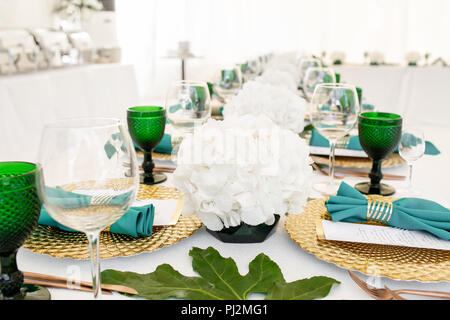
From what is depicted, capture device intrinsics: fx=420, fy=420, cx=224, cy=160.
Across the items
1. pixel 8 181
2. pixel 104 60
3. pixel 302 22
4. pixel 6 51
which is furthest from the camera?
pixel 302 22

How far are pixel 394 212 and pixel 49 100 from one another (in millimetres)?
2187

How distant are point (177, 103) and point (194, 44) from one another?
457 centimetres

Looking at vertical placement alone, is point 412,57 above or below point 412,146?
above

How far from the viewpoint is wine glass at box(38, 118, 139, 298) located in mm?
430

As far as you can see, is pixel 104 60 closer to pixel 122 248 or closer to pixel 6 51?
pixel 6 51

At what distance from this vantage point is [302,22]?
4.96m

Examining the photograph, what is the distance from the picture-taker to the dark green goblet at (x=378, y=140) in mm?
862

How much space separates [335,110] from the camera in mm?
944

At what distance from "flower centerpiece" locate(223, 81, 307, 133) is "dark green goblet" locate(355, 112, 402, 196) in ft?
0.87

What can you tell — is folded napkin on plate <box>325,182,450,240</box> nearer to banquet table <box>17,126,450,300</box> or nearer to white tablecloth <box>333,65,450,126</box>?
banquet table <box>17,126,450,300</box>

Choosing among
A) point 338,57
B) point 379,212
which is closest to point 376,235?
point 379,212

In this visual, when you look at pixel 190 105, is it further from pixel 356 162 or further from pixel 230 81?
pixel 230 81

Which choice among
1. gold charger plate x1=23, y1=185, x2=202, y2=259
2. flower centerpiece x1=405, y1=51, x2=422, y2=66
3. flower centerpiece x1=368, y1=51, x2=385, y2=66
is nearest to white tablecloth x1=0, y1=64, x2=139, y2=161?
gold charger plate x1=23, y1=185, x2=202, y2=259
